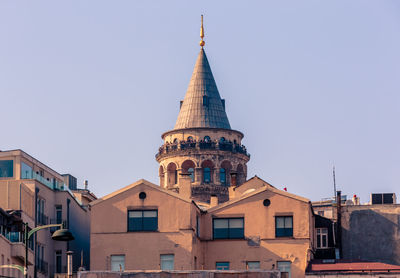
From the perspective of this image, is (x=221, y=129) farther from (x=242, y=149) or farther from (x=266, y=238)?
(x=266, y=238)

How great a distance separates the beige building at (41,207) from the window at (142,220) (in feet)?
15.7

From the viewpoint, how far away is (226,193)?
127 m

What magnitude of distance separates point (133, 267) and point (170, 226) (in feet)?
11.6

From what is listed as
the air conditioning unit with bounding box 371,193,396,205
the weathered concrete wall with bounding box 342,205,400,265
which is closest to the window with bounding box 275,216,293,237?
the weathered concrete wall with bounding box 342,205,400,265

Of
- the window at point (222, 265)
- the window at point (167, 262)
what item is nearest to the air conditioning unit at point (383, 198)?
the window at point (222, 265)

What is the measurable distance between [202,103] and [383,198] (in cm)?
4124

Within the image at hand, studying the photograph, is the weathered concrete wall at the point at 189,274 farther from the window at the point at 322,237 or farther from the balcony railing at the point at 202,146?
the balcony railing at the point at 202,146

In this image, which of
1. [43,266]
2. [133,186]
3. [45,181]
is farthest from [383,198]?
[43,266]

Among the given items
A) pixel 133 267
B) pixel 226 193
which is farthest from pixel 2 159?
pixel 226 193

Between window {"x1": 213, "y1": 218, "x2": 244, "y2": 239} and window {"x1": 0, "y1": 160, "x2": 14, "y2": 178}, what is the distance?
13769mm

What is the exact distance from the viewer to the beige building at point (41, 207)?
255ft

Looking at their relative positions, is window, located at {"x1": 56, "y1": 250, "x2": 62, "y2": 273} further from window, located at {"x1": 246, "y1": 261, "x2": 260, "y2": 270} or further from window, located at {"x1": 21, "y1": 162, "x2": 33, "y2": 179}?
window, located at {"x1": 246, "y1": 261, "x2": 260, "y2": 270}

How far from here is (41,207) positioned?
80.8 metres

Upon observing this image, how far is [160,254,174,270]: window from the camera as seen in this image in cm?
7644
